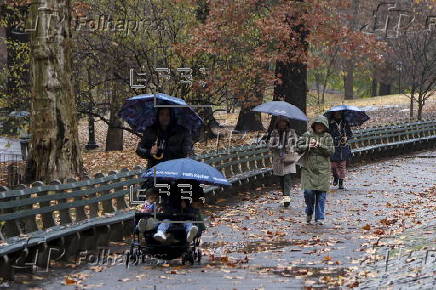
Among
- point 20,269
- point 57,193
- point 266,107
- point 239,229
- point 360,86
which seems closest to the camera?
point 20,269

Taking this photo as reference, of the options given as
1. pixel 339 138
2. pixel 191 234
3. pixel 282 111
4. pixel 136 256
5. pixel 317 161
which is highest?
pixel 282 111

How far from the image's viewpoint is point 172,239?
36.2 feet

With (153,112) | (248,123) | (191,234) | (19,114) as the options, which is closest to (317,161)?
(153,112)

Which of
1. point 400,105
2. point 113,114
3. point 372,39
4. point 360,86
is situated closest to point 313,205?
point 372,39

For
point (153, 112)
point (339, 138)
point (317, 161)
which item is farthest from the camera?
point (339, 138)

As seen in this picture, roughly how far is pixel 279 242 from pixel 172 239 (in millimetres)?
2777

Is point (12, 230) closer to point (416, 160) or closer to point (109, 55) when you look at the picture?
point (109, 55)

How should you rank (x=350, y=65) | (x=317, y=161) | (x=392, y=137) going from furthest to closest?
(x=350, y=65) → (x=392, y=137) → (x=317, y=161)

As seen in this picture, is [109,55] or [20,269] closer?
[20,269]

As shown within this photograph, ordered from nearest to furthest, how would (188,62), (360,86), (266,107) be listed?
(266,107) < (188,62) < (360,86)

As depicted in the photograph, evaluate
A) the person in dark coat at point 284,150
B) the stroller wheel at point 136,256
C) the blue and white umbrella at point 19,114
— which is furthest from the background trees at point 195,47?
the stroller wheel at point 136,256

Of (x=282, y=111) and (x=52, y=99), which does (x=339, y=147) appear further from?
(x=52, y=99)

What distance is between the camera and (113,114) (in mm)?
30969

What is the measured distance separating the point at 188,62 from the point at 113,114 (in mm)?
4713
